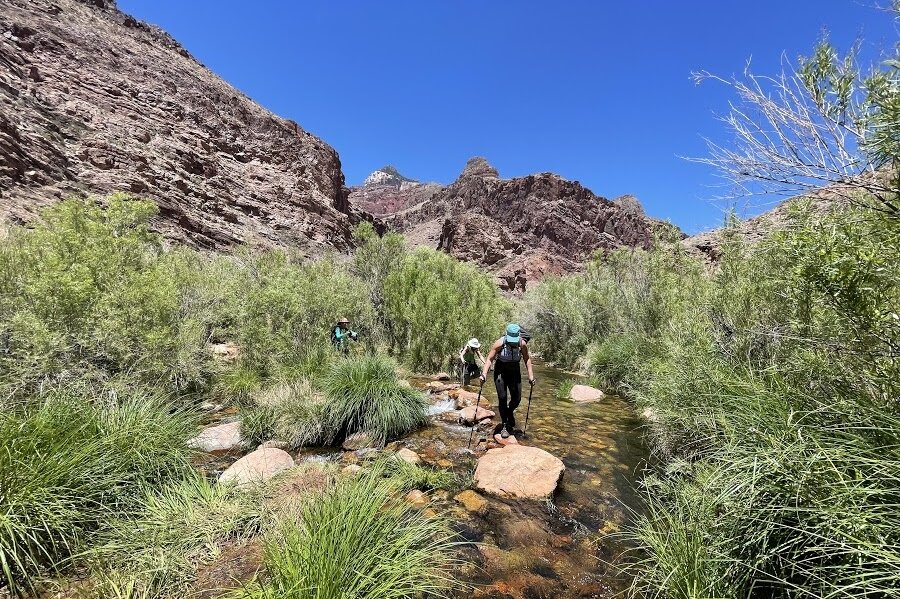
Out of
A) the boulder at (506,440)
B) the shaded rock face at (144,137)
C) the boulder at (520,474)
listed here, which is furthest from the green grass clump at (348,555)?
the shaded rock face at (144,137)

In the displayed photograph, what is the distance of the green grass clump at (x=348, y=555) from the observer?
8.98 ft

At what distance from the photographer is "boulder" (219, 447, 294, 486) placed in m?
5.12

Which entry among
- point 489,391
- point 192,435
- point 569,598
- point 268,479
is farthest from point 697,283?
point 192,435

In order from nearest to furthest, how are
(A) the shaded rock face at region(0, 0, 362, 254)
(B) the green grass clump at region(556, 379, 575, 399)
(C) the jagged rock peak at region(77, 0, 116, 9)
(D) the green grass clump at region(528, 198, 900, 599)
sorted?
1. (D) the green grass clump at region(528, 198, 900, 599)
2. (B) the green grass clump at region(556, 379, 575, 399)
3. (A) the shaded rock face at region(0, 0, 362, 254)
4. (C) the jagged rock peak at region(77, 0, 116, 9)

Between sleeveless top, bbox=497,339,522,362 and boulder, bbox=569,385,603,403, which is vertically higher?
sleeveless top, bbox=497,339,522,362

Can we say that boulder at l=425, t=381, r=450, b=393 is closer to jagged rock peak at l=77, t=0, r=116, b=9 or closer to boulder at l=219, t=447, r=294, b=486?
boulder at l=219, t=447, r=294, b=486

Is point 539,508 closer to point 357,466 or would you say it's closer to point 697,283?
point 357,466

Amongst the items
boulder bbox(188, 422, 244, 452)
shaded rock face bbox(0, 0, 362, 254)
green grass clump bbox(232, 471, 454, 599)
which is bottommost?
boulder bbox(188, 422, 244, 452)

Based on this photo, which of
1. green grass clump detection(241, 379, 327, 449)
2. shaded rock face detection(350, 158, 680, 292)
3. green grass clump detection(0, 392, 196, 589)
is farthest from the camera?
shaded rock face detection(350, 158, 680, 292)

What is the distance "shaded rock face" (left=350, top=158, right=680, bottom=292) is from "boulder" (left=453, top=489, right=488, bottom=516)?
6269 centimetres

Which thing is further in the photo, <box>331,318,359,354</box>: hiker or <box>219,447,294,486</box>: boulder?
<box>331,318,359,354</box>: hiker

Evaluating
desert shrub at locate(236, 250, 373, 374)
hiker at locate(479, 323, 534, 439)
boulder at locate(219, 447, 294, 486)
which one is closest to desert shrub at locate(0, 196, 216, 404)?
desert shrub at locate(236, 250, 373, 374)

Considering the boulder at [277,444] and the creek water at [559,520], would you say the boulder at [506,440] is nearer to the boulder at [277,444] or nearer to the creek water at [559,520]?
the creek water at [559,520]

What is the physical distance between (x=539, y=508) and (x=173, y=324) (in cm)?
892
